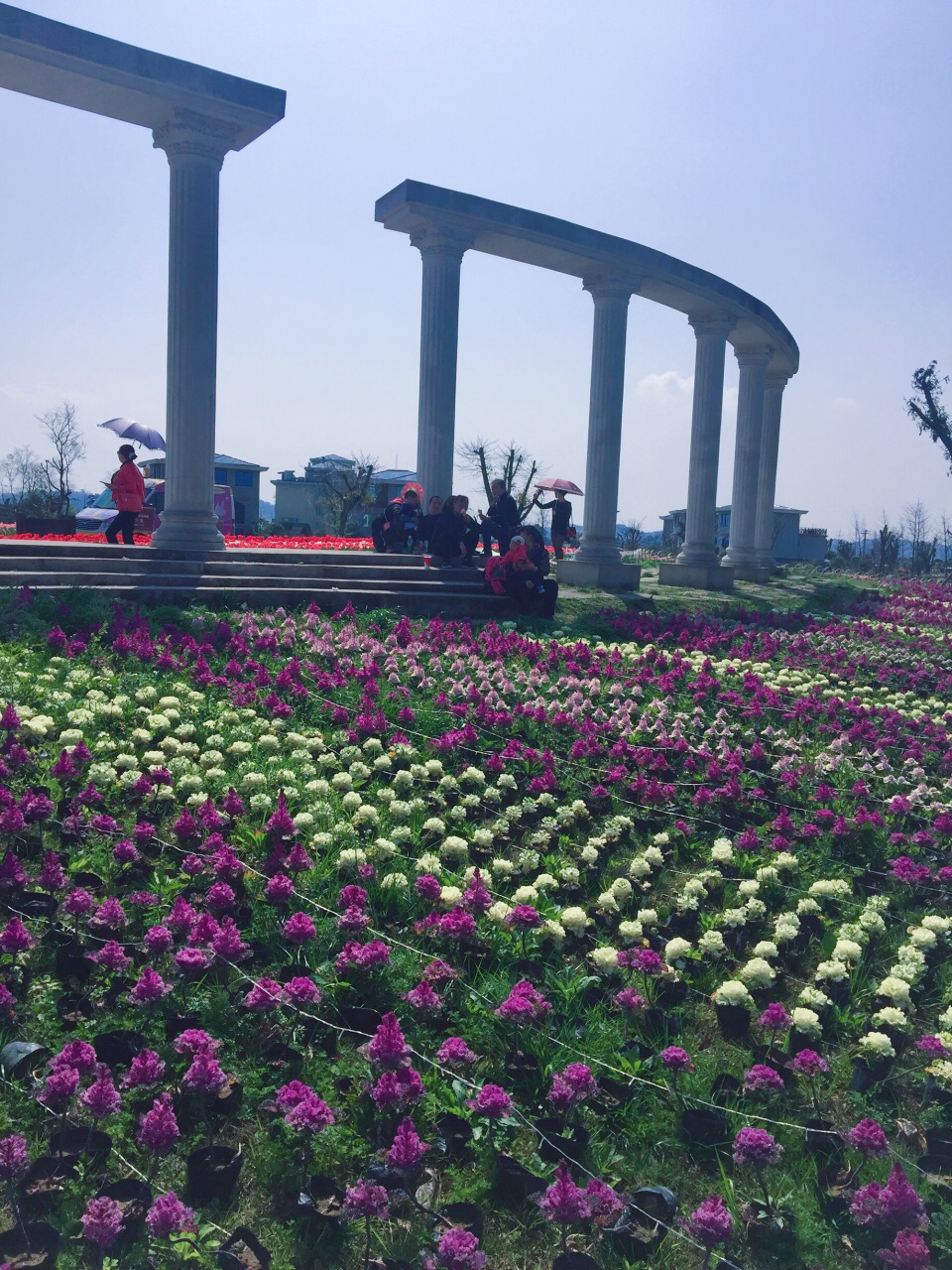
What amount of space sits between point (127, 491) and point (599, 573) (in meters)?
7.93

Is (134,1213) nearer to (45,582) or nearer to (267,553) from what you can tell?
(45,582)

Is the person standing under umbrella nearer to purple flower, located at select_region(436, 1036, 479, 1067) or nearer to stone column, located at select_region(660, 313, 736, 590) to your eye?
stone column, located at select_region(660, 313, 736, 590)

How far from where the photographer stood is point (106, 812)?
15.9 ft

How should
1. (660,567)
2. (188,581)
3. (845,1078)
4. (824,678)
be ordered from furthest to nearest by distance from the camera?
(660,567) → (188,581) → (824,678) → (845,1078)

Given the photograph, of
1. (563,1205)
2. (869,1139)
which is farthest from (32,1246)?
(869,1139)

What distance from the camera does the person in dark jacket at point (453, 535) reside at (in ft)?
47.6

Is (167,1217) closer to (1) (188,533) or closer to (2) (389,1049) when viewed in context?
(2) (389,1049)

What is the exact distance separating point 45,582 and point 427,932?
797cm

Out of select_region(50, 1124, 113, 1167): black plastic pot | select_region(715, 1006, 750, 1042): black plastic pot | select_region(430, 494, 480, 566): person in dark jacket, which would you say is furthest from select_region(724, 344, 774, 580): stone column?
select_region(50, 1124, 113, 1167): black plastic pot

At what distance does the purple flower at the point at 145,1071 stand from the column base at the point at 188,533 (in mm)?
10546

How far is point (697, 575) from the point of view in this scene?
67.6 ft

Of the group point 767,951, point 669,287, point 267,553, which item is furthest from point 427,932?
point 669,287

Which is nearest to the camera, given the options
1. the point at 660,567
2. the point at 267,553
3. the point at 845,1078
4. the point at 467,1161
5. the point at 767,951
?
the point at 467,1161

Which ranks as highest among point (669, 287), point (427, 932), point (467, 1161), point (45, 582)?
point (669, 287)
